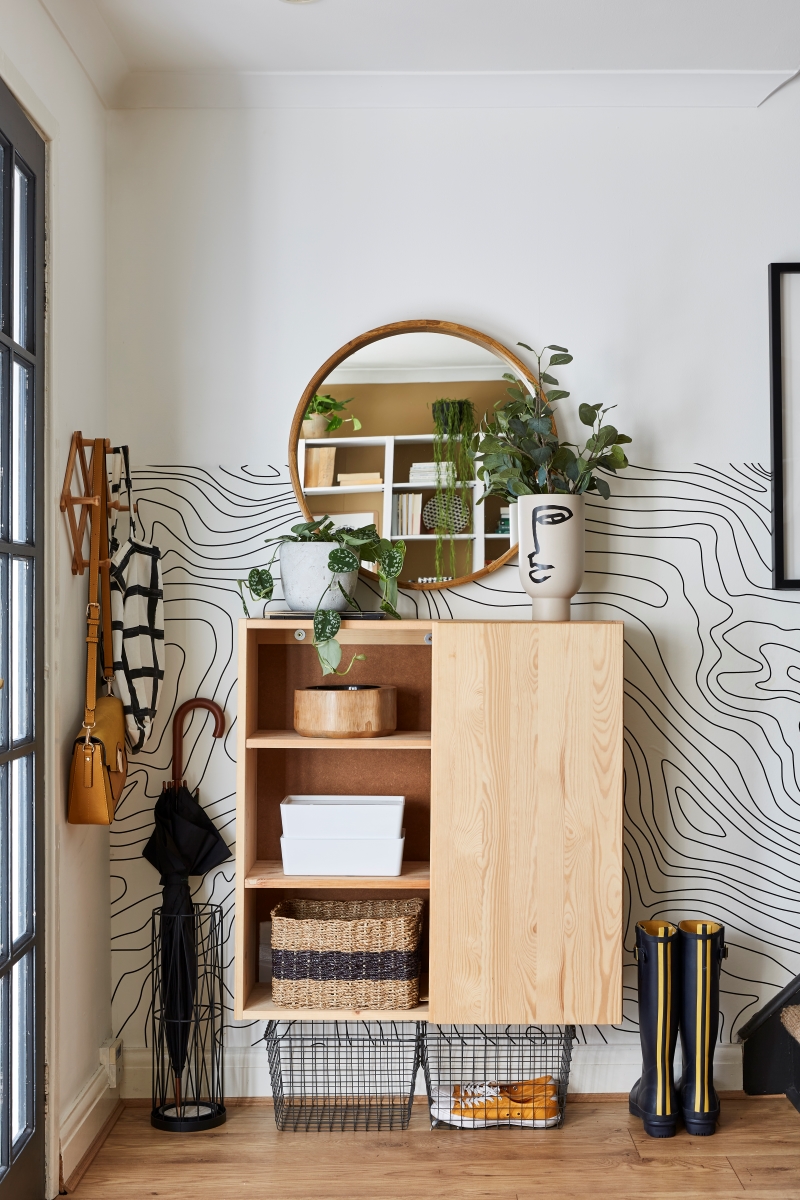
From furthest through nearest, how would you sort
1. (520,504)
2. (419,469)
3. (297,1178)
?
(419,469) → (520,504) → (297,1178)

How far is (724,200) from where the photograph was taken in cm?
246

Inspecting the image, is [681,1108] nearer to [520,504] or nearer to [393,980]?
[393,980]

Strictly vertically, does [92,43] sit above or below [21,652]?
above

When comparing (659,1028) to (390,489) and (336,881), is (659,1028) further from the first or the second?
(390,489)

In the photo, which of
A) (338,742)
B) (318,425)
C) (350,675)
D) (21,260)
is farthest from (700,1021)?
(21,260)

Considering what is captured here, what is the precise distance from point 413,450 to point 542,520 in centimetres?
40

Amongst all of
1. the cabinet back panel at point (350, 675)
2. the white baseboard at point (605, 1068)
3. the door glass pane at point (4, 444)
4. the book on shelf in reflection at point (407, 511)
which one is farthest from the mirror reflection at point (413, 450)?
the white baseboard at point (605, 1068)

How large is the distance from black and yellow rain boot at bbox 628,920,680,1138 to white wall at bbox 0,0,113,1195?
4.19 ft

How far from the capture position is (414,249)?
2443 millimetres

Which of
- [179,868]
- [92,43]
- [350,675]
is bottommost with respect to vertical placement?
[179,868]

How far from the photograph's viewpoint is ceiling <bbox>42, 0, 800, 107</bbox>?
2.08m

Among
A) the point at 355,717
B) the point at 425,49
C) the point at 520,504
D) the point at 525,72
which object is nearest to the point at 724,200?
the point at 525,72

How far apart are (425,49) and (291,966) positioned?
2143 mm

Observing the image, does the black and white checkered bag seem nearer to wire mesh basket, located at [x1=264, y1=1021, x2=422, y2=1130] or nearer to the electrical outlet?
the electrical outlet
